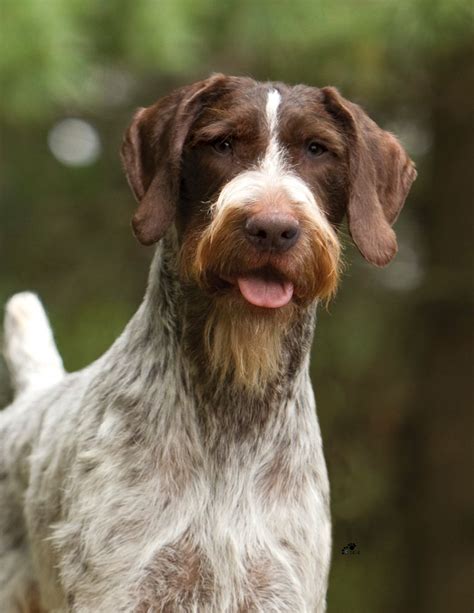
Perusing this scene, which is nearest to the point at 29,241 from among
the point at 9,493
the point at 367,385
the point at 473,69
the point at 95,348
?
the point at 95,348

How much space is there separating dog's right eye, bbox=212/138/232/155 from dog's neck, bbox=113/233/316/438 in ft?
1.20

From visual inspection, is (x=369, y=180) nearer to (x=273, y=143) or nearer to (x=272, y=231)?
(x=273, y=143)

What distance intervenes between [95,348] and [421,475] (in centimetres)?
262

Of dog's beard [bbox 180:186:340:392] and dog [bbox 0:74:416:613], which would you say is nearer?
dog's beard [bbox 180:186:340:392]

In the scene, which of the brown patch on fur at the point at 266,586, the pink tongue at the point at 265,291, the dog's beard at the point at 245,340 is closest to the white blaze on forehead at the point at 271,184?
the pink tongue at the point at 265,291

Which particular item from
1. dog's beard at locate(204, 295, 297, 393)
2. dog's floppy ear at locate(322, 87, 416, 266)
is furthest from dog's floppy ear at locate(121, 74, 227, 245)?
dog's floppy ear at locate(322, 87, 416, 266)

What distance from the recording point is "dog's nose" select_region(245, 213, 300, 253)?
4641mm

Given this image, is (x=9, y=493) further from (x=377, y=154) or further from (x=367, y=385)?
(x=367, y=385)

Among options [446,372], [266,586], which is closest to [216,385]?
[266,586]

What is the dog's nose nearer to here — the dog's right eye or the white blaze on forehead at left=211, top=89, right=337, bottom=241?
the white blaze on forehead at left=211, top=89, right=337, bottom=241

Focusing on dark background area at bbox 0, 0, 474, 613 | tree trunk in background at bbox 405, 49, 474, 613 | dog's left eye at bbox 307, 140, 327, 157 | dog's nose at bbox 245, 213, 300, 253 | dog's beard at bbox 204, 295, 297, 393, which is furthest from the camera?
tree trunk in background at bbox 405, 49, 474, 613

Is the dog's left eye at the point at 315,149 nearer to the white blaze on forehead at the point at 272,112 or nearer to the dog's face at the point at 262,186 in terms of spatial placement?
the dog's face at the point at 262,186

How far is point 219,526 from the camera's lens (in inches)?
201

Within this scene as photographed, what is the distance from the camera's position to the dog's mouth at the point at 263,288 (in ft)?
16.0
